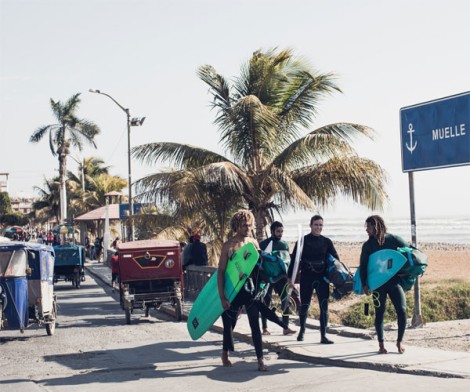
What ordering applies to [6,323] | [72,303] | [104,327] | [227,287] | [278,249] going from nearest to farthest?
[227,287] → [278,249] → [6,323] → [104,327] → [72,303]

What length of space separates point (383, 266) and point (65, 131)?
199 ft

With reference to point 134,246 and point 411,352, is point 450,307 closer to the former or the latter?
point 134,246

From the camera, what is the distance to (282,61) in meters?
22.6

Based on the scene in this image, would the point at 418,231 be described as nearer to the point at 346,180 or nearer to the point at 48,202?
the point at 48,202

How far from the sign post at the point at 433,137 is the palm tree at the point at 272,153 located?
7.15 metres

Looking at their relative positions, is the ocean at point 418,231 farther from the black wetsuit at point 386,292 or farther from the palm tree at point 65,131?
the black wetsuit at point 386,292

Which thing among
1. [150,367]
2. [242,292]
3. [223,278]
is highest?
[223,278]

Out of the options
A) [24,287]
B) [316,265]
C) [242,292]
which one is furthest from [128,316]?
[242,292]

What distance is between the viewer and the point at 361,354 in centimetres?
1043

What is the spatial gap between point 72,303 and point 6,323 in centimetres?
883

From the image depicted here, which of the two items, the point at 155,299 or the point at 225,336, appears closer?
the point at 225,336

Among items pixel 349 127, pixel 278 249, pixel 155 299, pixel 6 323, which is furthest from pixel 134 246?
pixel 349 127

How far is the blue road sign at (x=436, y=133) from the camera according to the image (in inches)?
484

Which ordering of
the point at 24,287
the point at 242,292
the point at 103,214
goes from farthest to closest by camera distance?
1. the point at 103,214
2. the point at 24,287
3. the point at 242,292
